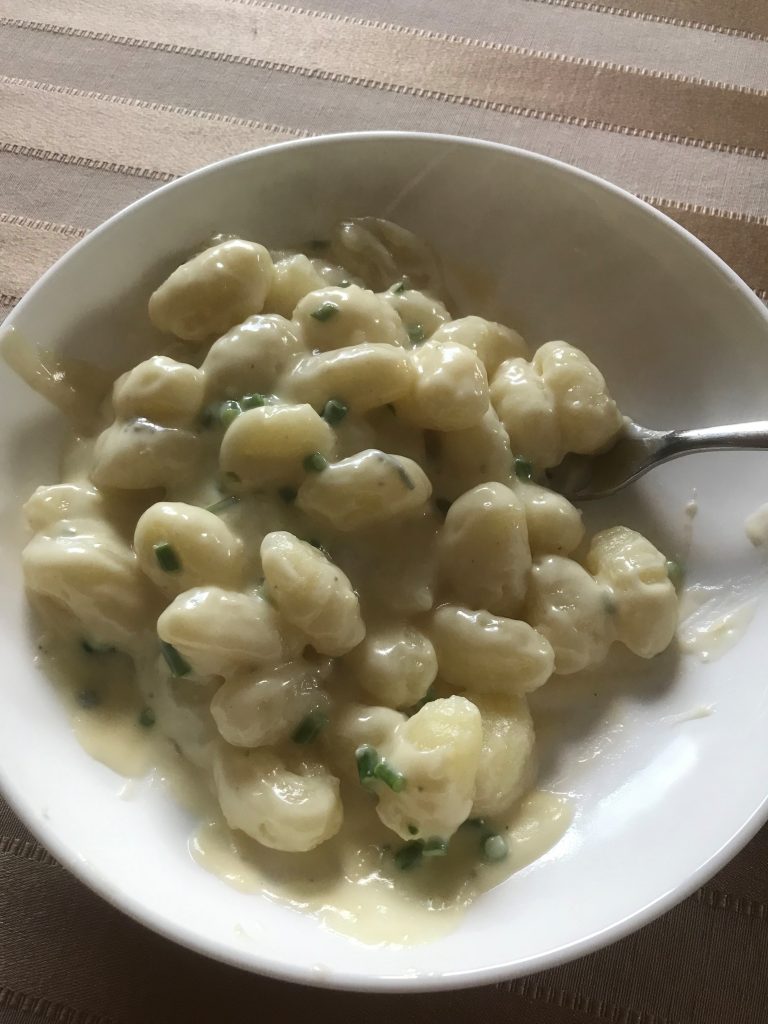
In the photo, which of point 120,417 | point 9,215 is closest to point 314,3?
point 9,215

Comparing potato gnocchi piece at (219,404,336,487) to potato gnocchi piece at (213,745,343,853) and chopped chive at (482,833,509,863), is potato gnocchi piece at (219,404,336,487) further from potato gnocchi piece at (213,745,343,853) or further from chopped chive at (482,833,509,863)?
chopped chive at (482,833,509,863)

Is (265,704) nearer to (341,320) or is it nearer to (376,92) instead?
(341,320)

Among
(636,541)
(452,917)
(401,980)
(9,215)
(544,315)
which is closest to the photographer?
(401,980)

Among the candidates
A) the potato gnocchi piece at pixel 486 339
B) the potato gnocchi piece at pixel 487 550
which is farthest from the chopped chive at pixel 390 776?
the potato gnocchi piece at pixel 486 339

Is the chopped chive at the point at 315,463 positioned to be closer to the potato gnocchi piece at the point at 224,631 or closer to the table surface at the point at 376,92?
the potato gnocchi piece at the point at 224,631

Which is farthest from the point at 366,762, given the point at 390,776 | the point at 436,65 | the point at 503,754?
the point at 436,65

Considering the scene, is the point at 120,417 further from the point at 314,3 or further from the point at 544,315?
the point at 314,3
